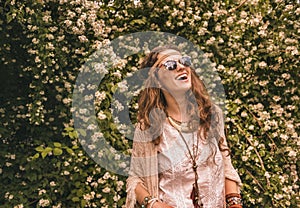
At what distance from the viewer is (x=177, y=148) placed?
190cm

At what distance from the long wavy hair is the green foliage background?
2.17 ft

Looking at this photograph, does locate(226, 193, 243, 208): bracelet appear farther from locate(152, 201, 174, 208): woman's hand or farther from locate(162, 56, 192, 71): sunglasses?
locate(162, 56, 192, 71): sunglasses

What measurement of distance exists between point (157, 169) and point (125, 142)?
0.93 m

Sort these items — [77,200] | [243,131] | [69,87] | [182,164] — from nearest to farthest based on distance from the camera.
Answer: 1. [182,164]
2. [77,200]
3. [69,87]
4. [243,131]

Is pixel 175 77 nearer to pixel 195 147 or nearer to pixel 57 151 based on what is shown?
pixel 195 147

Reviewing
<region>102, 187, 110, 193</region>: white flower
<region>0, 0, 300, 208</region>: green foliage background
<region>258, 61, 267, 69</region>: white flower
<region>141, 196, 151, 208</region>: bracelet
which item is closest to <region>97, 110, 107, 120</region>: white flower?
A: <region>0, 0, 300, 208</region>: green foliage background

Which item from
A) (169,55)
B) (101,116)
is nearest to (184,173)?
(169,55)

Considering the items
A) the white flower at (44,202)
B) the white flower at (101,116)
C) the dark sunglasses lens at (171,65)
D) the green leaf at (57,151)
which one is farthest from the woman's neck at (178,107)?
the white flower at (44,202)

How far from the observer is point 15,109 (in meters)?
3.12

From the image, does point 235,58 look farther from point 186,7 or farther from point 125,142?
point 125,142

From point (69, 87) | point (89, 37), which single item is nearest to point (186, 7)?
point (89, 37)

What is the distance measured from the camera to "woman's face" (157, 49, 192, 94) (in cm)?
195

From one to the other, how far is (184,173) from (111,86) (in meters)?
1.04

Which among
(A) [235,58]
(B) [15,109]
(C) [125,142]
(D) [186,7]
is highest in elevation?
(D) [186,7]
